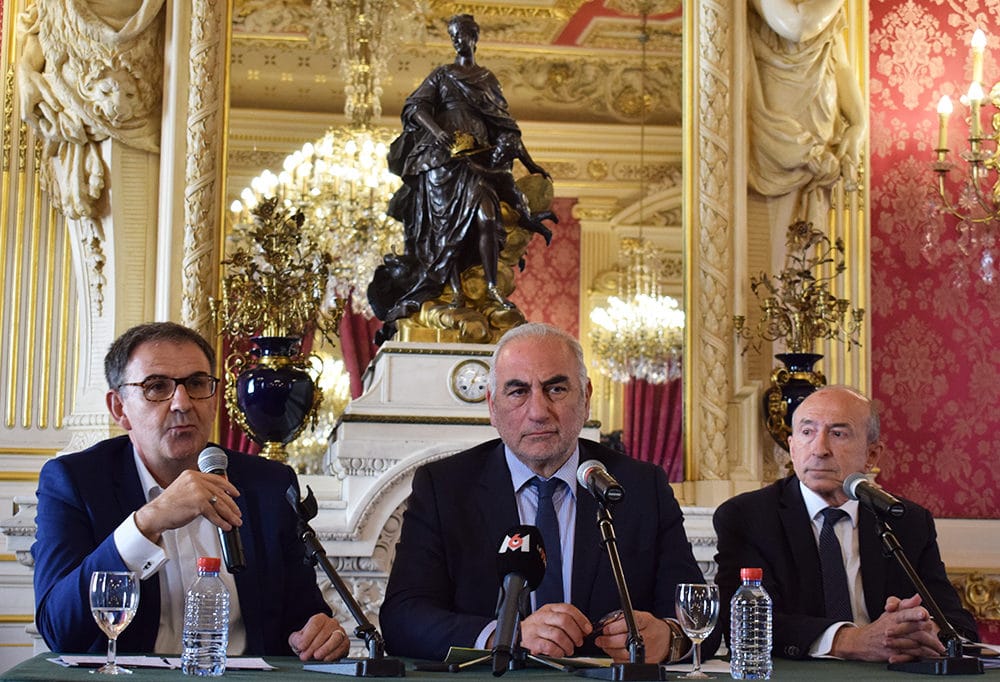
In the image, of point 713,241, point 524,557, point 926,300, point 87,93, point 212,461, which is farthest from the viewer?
point 926,300

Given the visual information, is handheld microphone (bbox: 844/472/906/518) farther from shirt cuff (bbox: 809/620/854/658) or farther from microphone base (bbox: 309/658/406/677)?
microphone base (bbox: 309/658/406/677)

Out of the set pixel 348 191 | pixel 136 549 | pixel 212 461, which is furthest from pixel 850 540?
pixel 348 191

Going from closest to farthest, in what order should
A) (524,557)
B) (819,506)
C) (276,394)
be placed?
(524,557)
(819,506)
(276,394)

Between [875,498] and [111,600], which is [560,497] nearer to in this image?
[875,498]

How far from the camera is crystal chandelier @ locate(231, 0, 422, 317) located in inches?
232

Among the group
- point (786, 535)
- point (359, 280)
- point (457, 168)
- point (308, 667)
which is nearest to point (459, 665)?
point (308, 667)

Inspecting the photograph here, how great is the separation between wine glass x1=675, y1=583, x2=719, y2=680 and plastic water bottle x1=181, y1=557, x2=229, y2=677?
0.79 metres

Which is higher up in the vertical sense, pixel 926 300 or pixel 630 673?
pixel 926 300

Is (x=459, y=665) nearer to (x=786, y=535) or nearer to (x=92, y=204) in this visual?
(x=786, y=535)

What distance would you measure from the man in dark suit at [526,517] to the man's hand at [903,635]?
390 mm

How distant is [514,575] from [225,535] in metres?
0.51

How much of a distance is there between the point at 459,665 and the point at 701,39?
4.06m

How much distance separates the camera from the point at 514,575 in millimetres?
2311

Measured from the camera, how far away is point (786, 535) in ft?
11.3
